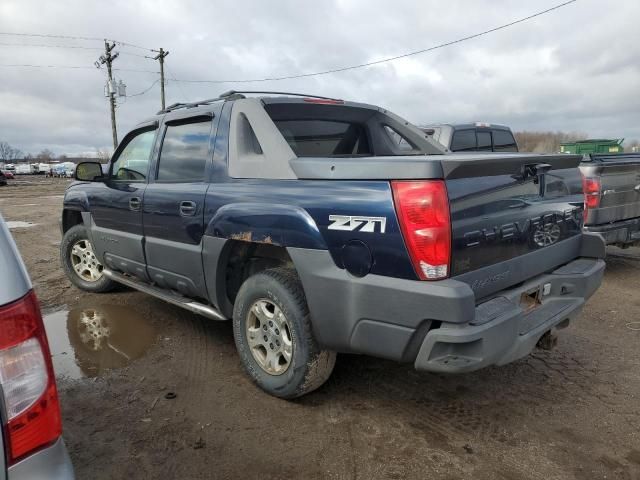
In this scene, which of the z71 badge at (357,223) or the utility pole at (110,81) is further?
the utility pole at (110,81)

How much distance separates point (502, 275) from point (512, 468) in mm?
986

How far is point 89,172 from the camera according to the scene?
479 cm

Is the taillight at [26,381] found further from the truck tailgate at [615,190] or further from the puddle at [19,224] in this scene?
the puddle at [19,224]

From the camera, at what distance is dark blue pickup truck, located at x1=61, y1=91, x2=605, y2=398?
7.48 ft

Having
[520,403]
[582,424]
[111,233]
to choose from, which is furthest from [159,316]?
[582,424]

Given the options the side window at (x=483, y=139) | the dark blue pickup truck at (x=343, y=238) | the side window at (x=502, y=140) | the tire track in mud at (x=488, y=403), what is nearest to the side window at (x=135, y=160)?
the dark blue pickup truck at (x=343, y=238)

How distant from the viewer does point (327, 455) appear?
99.5 inches

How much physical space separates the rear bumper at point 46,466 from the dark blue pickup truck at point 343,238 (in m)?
1.47

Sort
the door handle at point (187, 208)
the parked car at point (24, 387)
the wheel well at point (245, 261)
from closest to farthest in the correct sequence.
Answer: the parked car at point (24, 387), the wheel well at point (245, 261), the door handle at point (187, 208)

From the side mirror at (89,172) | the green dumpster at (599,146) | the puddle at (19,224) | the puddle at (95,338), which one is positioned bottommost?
the puddle at (95,338)

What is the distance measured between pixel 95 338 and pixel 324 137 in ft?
8.83

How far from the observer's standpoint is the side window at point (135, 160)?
14.1 ft

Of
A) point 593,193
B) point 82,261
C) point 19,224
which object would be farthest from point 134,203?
point 19,224

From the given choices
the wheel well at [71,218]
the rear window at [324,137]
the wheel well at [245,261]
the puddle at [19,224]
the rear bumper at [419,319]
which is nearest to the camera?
Answer: the rear bumper at [419,319]
